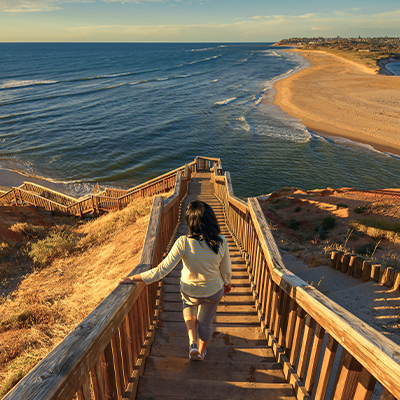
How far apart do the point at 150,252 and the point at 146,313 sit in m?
0.69

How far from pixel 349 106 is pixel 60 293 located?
39.2 metres

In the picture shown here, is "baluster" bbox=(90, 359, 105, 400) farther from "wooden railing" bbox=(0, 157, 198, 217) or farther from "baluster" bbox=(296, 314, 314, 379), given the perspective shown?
"wooden railing" bbox=(0, 157, 198, 217)

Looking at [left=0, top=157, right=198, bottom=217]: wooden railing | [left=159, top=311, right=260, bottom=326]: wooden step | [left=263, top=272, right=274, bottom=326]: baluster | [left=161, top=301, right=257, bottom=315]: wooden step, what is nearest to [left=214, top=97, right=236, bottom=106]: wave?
[left=0, top=157, right=198, bottom=217]: wooden railing

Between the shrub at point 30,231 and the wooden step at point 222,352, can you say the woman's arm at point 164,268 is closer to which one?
the wooden step at point 222,352

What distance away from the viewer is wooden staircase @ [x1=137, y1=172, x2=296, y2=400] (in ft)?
8.73

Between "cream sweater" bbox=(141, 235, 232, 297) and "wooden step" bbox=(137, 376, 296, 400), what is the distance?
842mm

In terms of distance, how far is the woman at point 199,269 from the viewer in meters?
2.59

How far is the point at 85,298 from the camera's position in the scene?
224 inches

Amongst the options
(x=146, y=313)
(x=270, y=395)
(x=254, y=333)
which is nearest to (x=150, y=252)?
→ (x=146, y=313)

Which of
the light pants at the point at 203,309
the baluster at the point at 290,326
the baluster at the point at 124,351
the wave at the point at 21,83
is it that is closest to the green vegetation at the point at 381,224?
the baluster at the point at 290,326

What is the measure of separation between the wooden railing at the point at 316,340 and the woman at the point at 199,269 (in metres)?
0.69

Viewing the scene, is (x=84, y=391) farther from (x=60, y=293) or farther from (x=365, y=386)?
(x=60, y=293)

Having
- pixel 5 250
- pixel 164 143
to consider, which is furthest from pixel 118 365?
pixel 164 143

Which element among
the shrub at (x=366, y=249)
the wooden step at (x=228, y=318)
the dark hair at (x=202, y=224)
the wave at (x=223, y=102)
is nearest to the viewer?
the dark hair at (x=202, y=224)
